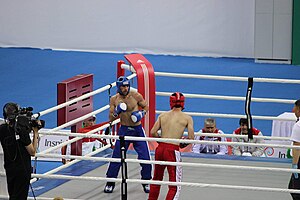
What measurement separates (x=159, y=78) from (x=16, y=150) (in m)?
11.2

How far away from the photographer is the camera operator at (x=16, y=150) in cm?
824

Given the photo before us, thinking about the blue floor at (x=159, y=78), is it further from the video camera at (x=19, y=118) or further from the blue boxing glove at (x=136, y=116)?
the video camera at (x=19, y=118)

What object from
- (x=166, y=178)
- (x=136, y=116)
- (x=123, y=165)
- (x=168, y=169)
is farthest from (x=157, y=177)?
(x=166, y=178)

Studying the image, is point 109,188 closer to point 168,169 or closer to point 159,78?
point 168,169

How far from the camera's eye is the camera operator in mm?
8242

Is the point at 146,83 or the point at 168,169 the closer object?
the point at 168,169

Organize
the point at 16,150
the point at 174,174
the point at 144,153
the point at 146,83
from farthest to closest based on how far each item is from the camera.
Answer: the point at 146,83 → the point at 144,153 → the point at 174,174 → the point at 16,150

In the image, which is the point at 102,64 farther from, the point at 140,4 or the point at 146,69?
Answer: the point at 146,69

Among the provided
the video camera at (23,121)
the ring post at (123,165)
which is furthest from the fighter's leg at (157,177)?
the video camera at (23,121)

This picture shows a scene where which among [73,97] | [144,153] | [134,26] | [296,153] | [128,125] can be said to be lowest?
[144,153]

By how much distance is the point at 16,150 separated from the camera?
27.4 ft

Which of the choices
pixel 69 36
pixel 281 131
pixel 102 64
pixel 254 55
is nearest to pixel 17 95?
pixel 102 64

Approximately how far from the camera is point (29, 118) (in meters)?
8.23

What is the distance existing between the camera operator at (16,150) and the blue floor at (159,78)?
7.09 m
